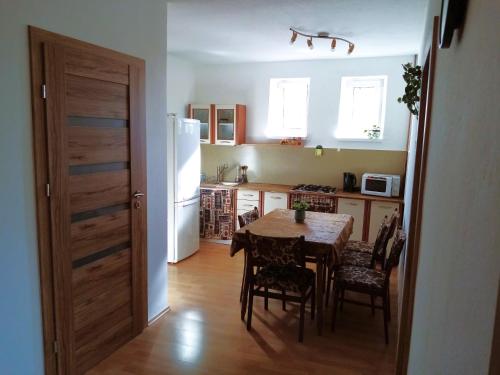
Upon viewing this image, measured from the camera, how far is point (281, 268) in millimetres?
3285

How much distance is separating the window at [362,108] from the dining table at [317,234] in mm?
1986

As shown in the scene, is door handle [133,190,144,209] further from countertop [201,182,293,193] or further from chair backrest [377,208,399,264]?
countertop [201,182,293,193]

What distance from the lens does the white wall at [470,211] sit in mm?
510

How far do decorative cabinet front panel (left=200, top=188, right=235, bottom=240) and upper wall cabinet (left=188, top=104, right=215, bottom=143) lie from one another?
33.4 inches

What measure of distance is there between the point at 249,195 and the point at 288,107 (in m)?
1.54

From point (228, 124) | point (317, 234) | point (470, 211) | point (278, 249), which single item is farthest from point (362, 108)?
point (470, 211)

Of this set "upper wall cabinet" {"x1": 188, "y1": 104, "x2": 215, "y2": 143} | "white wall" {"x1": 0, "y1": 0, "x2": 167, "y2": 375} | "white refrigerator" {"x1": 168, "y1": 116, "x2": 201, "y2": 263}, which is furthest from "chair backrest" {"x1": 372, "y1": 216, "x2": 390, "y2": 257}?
"upper wall cabinet" {"x1": 188, "y1": 104, "x2": 215, "y2": 143}

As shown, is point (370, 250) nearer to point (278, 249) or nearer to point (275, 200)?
point (278, 249)

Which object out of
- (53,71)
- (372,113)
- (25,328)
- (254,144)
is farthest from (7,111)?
(372,113)

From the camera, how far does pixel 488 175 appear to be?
21.2 inches

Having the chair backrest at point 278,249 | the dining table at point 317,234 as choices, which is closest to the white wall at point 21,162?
the chair backrest at point 278,249

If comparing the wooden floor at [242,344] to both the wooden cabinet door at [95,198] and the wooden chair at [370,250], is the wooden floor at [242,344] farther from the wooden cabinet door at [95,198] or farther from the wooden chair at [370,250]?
the wooden chair at [370,250]

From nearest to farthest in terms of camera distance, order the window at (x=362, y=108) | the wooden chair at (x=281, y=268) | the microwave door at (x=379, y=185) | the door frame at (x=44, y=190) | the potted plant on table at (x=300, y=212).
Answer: the door frame at (x=44, y=190), the wooden chair at (x=281, y=268), the potted plant on table at (x=300, y=212), the microwave door at (x=379, y=185), the window at (x=362, y=108)

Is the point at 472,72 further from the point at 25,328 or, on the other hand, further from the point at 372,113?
the point at 372,113
